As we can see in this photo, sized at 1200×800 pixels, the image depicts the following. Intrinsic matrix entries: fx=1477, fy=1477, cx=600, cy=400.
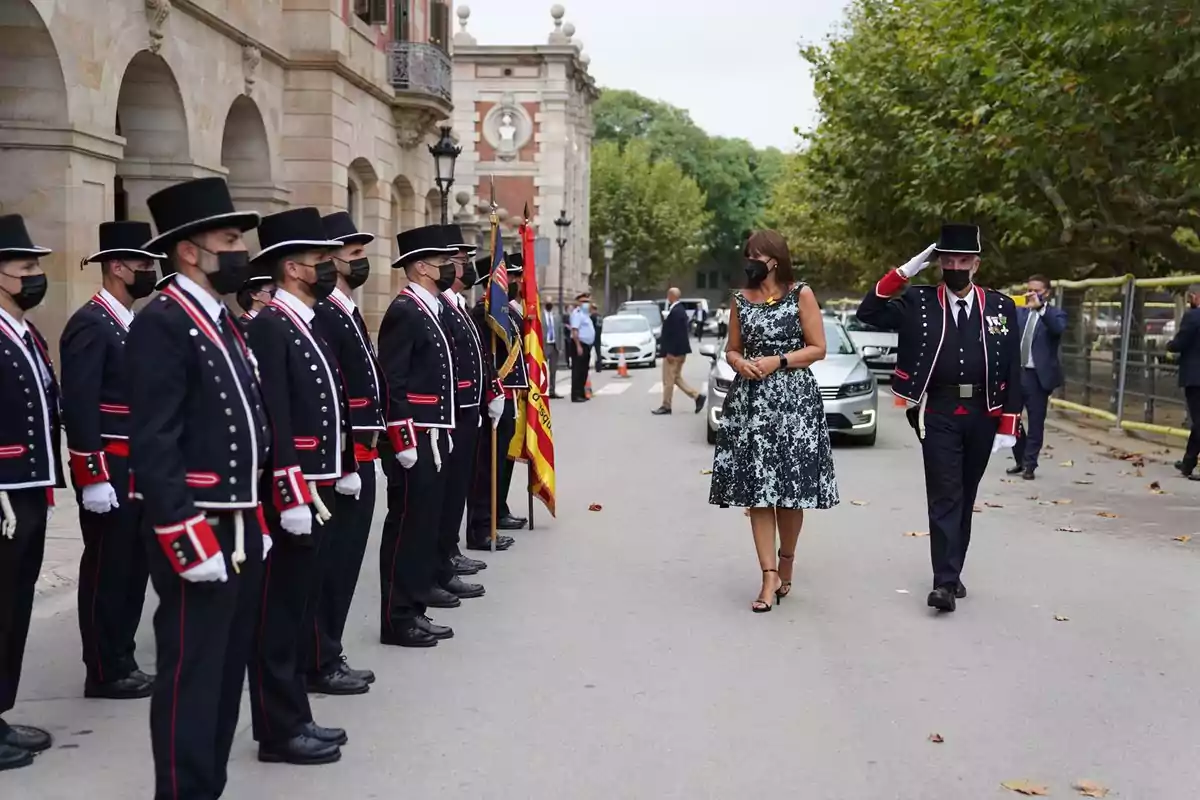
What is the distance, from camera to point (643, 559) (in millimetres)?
10336

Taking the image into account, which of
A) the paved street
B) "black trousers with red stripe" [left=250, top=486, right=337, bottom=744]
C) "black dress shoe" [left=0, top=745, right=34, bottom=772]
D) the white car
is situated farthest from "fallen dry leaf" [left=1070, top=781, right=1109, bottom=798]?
the white car

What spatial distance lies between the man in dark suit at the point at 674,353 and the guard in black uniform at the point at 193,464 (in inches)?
746

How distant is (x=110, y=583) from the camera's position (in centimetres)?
662

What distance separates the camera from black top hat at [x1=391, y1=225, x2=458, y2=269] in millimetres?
7723

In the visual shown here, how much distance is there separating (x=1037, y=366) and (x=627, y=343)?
84.9 ft

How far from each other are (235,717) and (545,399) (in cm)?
663

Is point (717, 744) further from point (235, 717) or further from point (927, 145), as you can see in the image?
point (927, 145)

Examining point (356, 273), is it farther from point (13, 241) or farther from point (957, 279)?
point (957, 279)

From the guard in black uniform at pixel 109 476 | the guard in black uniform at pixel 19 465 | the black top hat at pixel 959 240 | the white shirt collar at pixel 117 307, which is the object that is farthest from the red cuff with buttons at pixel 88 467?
the black top hat at pixel 959 240

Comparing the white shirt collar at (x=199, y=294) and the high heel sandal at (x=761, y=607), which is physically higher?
the white shirt collar at (x=199, y=294)

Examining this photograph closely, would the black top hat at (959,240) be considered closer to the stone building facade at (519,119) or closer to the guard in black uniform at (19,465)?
the guard in black uniform at (19,465)

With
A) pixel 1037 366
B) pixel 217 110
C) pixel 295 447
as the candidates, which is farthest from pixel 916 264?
pixel 217 110

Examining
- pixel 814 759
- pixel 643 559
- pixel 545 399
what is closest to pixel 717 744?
pixel 814 759

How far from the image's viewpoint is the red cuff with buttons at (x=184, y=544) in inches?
176
